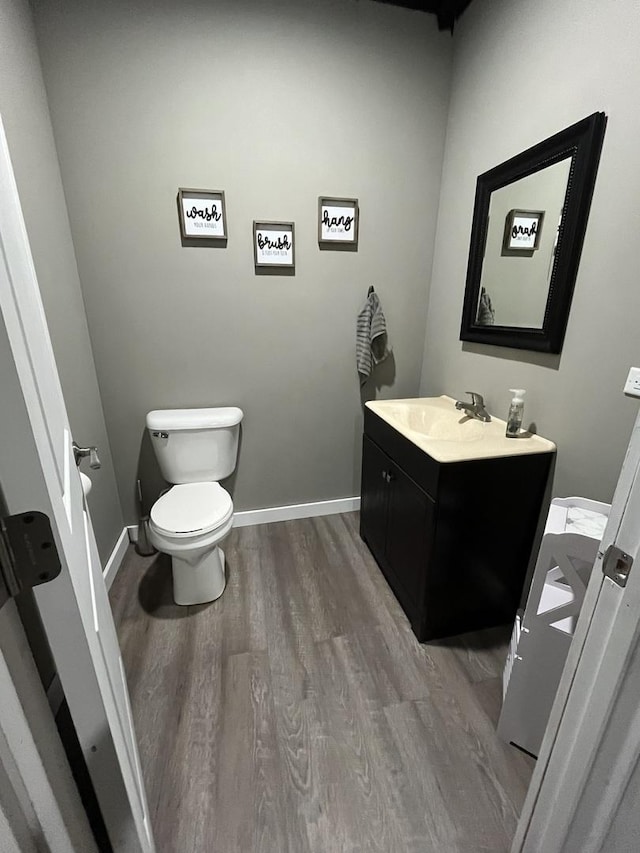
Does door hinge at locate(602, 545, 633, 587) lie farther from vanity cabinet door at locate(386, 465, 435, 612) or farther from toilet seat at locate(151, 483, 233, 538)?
toilet seat at locate(151, 483, 233, 538)

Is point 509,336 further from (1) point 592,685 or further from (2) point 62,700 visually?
(2) point 62,700

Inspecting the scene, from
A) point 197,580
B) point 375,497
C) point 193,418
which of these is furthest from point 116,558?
point 375,497

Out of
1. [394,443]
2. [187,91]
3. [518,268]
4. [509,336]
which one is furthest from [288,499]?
[187,91]

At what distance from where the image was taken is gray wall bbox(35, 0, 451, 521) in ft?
4.91

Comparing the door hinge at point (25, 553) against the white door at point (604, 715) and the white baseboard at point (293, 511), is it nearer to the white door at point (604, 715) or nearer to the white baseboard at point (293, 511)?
the white door at point (604, 715)

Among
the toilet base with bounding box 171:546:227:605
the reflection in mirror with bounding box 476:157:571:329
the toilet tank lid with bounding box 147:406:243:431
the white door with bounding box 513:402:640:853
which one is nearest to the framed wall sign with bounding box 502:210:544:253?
the reflection in mirror with bounding box 476:157:571:329

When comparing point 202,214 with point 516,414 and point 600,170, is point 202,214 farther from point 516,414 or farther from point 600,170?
point 516,414

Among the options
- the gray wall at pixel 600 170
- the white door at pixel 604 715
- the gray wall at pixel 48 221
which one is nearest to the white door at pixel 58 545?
the white door at pixel 604 715

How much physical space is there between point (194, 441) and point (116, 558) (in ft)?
2.45

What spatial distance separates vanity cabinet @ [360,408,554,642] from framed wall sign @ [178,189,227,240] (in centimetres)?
123

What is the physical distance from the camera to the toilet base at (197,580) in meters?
1.61

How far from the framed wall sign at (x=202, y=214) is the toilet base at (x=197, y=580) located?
1485 millimetres

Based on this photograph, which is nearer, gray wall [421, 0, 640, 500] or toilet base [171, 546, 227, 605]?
gray wall [421, 0, 640, 500]

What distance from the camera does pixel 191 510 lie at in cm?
160
